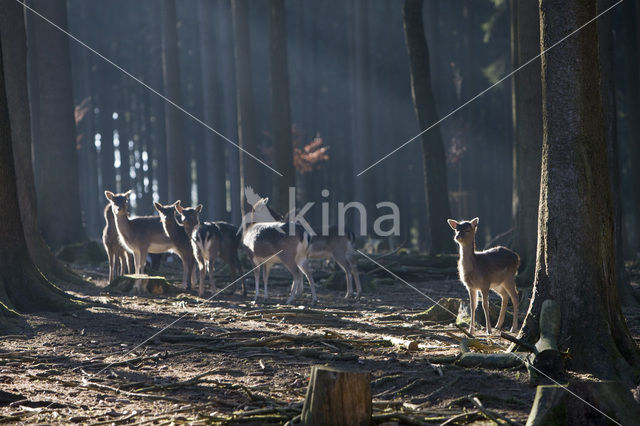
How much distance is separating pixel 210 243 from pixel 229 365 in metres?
8.00

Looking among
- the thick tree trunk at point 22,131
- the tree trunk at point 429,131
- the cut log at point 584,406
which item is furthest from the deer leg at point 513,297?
the tree trunk at point 429,131

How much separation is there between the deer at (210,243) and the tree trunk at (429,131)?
6.83 m

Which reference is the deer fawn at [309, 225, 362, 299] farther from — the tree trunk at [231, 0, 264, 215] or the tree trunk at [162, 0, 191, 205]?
the tree trunk at [162, 0, 191, 205]

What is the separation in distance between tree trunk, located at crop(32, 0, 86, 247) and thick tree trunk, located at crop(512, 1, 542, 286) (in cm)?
1320

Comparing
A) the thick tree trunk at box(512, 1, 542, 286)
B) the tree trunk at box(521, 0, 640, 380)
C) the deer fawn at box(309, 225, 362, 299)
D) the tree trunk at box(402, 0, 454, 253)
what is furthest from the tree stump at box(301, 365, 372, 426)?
the tree trunk at box(402, 0, 454, 253)

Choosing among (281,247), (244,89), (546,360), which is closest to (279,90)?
(244,89)

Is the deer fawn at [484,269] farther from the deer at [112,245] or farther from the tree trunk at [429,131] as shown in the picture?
the tree trunk at [429,131]

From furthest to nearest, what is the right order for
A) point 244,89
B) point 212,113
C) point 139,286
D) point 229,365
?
point 212,113, point 244,89, point 139,286, point 229,365

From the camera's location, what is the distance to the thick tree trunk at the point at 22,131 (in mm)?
15664

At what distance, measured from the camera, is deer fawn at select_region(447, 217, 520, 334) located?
10.9 metres

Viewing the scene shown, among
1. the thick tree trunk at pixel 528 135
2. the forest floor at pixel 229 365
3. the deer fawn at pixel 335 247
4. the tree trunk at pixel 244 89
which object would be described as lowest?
the forest floor at pixel 229 365

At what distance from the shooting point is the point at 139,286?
15375mm

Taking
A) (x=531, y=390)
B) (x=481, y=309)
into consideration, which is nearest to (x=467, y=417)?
(x=531, y=390)

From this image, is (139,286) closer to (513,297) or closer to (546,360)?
(513,297)
